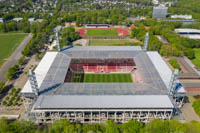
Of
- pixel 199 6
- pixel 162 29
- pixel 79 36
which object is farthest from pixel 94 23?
pixel 199 6

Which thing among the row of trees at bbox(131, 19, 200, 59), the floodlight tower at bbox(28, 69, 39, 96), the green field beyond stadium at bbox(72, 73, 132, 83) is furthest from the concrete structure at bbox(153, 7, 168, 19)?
the floodlight tower at bbox(28, 69, 39, 96)

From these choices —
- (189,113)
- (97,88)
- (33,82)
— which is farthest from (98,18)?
(189,113)

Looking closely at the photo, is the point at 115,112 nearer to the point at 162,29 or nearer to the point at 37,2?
the point at 162,29

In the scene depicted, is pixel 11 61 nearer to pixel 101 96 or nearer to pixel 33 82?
pixel 33 82

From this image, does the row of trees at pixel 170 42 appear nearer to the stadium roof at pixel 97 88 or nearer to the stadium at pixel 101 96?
the stadium roof at pixel 97 88

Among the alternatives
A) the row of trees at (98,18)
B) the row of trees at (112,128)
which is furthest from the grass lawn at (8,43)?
the row of trees at (112,128)
